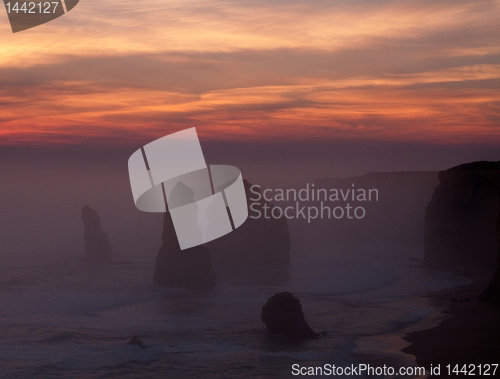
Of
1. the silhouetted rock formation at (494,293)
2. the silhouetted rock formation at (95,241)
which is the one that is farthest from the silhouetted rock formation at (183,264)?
the silhouetted rock formation at (95,241)

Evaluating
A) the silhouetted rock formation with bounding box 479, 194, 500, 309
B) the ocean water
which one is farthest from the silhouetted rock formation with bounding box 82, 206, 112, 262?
the silhouetted rock formation with bounding box 479, 194, 500, 309

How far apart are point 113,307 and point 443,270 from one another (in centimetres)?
3476

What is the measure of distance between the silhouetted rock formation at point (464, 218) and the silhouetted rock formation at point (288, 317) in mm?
29943

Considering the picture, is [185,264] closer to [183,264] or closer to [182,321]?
[183,264]

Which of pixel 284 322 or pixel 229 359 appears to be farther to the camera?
pixel 284 322

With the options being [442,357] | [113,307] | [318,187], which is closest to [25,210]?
[318,187]

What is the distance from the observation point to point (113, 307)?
47812 millimetres

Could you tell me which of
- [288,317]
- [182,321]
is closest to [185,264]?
[182,321]

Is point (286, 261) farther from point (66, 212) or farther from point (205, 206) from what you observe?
point (66, 212)

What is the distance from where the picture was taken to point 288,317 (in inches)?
1249

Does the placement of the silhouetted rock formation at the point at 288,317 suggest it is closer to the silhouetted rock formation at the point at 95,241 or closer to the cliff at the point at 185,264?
the cliff at the point at 185,264

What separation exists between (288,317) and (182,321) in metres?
10.8

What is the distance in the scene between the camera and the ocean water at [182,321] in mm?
28609

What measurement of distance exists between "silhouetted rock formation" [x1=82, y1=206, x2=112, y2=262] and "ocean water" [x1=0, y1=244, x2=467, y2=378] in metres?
7.04
